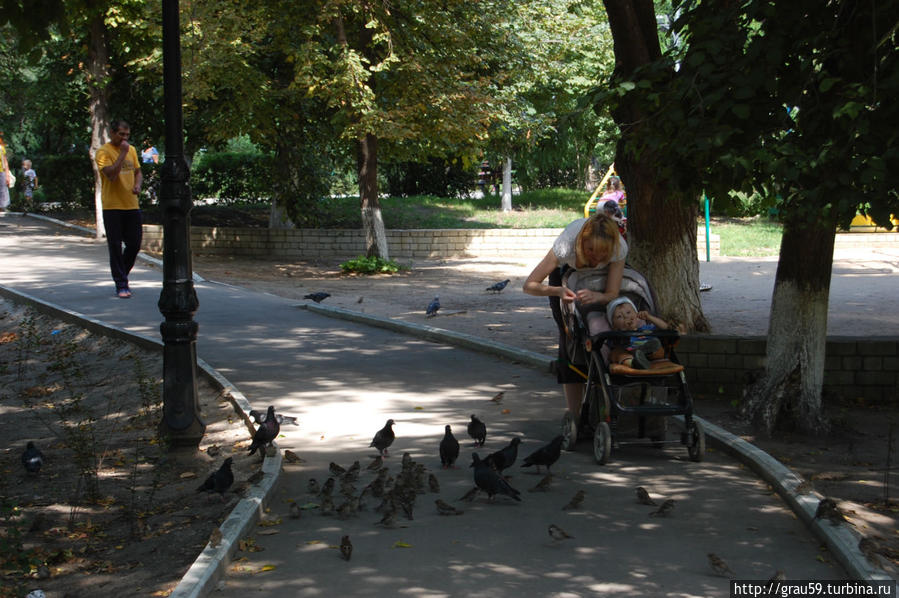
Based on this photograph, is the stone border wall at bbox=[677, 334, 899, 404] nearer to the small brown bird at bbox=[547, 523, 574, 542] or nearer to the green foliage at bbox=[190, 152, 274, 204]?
the small brown bird at bbox=[547, 523, 574, 542]

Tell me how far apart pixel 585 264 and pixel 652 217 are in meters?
3.02

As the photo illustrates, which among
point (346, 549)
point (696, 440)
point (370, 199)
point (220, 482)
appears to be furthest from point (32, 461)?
point (370, 199)

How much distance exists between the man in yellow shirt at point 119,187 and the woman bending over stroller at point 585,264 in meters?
7.63

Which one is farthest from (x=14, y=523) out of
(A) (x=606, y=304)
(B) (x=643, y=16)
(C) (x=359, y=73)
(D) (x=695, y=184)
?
(C) (x=359, y=73)

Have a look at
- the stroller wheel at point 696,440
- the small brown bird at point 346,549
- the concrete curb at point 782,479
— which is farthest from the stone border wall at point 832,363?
the small brown bird at point 346,549

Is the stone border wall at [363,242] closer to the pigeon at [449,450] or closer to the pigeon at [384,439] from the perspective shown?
the pigeon at [384,439]

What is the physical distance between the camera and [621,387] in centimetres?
717

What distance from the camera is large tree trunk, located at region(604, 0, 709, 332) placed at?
989 cm

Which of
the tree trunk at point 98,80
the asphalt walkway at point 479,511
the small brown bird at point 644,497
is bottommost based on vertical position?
the asphalt walkway at point 479,511

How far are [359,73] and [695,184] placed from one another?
40.5 ft

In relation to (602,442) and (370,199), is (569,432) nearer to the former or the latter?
(602,442)

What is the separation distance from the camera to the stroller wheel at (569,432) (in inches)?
294

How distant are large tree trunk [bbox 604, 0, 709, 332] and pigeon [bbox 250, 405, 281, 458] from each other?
14.9 feet

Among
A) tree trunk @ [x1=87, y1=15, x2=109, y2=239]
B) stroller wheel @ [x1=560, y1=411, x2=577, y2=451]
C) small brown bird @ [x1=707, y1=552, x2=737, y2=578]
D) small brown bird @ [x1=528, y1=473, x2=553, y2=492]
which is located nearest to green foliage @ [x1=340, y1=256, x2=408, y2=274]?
tree trunk @ [x1=87, y1=15, x2=109, y2=239]
